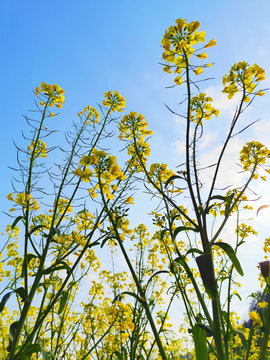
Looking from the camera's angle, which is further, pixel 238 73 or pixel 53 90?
pixel 53 90

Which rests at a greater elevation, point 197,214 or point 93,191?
point 93,191

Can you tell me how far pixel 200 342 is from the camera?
133cm

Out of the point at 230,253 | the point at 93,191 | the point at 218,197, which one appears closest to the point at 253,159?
the point at 218,197

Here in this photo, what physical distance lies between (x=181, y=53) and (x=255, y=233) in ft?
8.07

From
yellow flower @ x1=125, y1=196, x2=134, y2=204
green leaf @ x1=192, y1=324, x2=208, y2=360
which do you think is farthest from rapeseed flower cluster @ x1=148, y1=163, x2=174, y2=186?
green leaf @ x1=192, y1=324, x2=208, y2=360

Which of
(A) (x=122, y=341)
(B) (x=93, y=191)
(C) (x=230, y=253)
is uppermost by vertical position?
(B) (x=93, y=191)

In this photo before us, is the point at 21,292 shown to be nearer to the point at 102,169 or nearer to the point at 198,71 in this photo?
the point at 102,169

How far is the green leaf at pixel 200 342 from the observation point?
1.30 metres

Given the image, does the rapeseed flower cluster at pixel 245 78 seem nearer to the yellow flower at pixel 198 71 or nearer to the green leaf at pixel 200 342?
the yellow flower at pixel 198 71

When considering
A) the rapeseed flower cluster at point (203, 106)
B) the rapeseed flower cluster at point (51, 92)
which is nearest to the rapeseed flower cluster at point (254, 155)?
the rapeseed flower cluster at point (203, 106)

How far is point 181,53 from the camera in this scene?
5.83 ft

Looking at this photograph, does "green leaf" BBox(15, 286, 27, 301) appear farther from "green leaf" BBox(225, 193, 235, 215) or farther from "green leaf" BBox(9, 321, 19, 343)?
"green leaf" BBox(225, 193, 235, 215)

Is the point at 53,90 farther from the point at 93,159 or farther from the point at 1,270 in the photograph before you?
the point at 1,270

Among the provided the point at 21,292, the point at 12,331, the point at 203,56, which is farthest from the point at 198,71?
the point at 12,331
